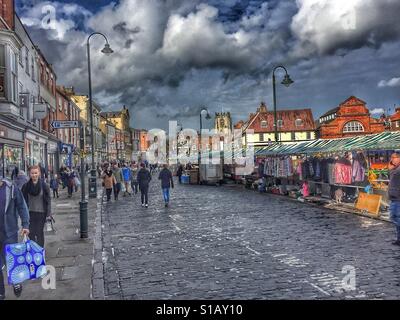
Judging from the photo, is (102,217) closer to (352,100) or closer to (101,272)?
(101,272)

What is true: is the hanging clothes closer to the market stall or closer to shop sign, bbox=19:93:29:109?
the market stall

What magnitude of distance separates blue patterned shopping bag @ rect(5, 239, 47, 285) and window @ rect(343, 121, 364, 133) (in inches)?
2606

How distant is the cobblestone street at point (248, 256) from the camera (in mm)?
5961

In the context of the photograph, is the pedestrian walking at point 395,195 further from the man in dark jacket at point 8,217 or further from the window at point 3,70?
the window at point 3,70

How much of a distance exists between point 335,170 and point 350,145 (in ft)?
4.51

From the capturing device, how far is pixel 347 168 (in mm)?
16125

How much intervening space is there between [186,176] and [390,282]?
28.9 m

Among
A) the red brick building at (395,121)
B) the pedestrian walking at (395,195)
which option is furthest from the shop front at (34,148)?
the red brick building at (395,121)

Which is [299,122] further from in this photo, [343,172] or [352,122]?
[343,172]

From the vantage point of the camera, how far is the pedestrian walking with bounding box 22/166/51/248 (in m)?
7.98

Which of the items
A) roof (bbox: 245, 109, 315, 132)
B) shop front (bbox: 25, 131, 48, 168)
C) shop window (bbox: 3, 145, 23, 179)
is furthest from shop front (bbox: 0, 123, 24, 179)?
roof (bbox: 245, 109, 315, 132)

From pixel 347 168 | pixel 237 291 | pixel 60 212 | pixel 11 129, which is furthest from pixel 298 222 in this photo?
pixel 11 129

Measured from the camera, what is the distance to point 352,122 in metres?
66.8

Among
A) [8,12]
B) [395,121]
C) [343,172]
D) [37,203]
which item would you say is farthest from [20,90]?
[395,121]
